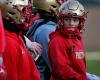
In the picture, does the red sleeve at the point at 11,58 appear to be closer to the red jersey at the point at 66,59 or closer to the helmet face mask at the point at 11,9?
the helmet face mask at the point at 11,9

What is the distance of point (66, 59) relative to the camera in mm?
7438

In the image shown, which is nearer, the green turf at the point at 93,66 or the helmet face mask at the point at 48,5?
the helmet face mask at the point at 48,5

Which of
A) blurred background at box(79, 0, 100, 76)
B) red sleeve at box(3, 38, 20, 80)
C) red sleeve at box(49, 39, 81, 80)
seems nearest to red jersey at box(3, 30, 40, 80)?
red sleeve at box(3, 38, 20, 80)

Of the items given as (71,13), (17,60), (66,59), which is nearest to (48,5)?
(71,13)

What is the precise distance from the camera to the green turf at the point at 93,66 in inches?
578

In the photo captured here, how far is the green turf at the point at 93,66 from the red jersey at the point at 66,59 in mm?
6599

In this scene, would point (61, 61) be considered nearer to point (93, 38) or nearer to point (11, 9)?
point (11, 9)

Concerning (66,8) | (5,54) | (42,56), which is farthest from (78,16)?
(5,54)

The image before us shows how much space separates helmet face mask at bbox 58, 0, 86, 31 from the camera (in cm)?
770

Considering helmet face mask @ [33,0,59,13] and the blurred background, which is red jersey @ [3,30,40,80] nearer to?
helmet face mask @ [33,0,59,13]

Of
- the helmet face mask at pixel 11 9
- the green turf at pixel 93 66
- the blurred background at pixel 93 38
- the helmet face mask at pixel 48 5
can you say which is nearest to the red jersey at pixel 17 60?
the helmet face mask at pixel 11 9

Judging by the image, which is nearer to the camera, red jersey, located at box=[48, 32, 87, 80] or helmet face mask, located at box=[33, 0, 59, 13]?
red jersey, located at box=[48, 32, 87, 80]

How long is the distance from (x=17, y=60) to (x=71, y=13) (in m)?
1.36

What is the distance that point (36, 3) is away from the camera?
8.70 meters
